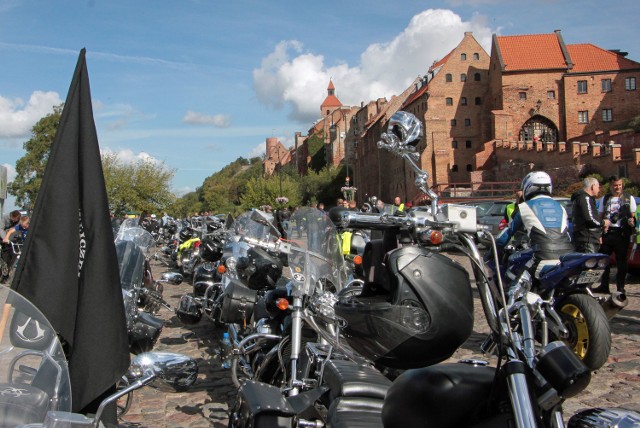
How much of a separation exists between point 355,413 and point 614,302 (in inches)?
174

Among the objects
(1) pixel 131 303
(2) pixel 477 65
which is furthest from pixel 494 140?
(1) pixel 131 303

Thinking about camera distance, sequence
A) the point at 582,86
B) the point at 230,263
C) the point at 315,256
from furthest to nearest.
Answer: the point at 582,86 → the point at 230,263 → the point at 315,256

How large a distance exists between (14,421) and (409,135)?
160 centimetres

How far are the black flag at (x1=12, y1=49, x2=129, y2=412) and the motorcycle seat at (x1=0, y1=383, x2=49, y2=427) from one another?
0.49 meters

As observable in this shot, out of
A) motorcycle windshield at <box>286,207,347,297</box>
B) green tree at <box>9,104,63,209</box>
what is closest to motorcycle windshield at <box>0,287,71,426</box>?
motorcycle windshield at <box>286,207,347,297</box>

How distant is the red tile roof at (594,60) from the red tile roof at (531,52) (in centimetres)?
151

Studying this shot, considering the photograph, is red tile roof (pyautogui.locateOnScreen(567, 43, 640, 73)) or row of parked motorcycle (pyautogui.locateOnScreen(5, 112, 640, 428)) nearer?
row of parked motorcycle (pyautogui.locateOnScreen(5, 112, 640, 428))

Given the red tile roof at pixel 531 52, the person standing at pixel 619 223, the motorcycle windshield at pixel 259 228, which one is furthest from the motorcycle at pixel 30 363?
the red tile roof at pixel 531 52

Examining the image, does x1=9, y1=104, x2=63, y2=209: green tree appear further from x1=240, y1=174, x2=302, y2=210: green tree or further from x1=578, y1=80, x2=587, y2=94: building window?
x1=578, y1=80, x2=587, y2=94: building window

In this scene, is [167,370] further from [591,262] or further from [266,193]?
[266,193]

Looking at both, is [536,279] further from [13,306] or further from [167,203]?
[167,203]

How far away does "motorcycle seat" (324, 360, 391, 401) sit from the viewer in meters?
3.00

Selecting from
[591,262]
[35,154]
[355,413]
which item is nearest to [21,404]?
[355,413]

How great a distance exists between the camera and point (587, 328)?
550 centimetres
